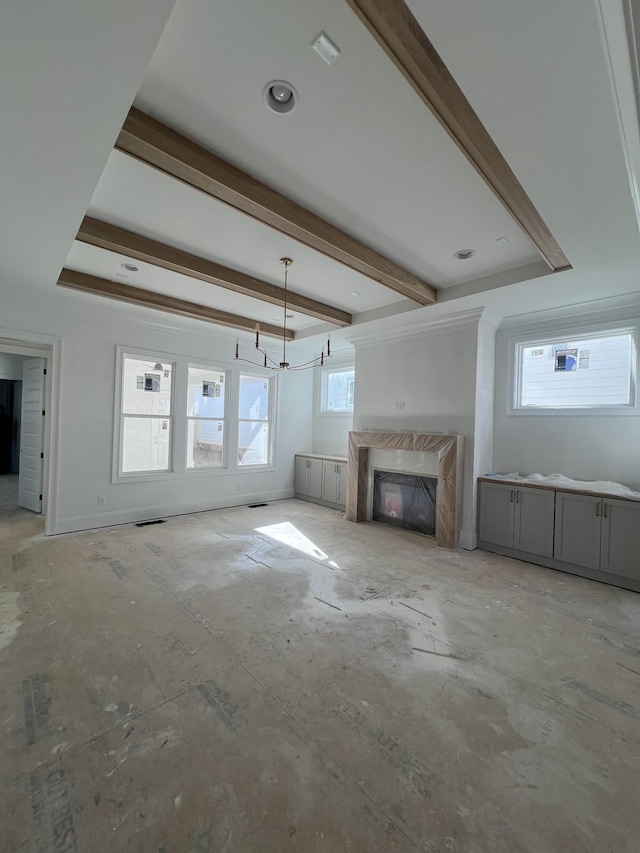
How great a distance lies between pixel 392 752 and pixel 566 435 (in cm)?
395

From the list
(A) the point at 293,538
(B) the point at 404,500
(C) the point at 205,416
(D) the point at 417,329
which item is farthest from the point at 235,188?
(B) the point at 404,500

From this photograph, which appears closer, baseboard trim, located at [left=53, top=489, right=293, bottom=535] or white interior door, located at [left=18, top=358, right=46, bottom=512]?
baseboard trim, located at [left=53, top=489, right=293, bottom=535]

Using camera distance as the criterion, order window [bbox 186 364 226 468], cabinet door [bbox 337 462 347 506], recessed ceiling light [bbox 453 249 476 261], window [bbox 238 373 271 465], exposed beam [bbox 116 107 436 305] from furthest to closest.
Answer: window [bbox 238 373 271 465]
cabinet door [bbox 337 462 347 506]
window [bbox 186 364 226 468]
recessed ceiling light [bbox 453 249 476 261]
exposed beam [bbox 116 107 436 305]

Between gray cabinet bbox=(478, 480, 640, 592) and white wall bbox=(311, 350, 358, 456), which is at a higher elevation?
white wall bbox=(311, 350, 358, 456)

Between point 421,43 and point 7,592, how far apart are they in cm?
442

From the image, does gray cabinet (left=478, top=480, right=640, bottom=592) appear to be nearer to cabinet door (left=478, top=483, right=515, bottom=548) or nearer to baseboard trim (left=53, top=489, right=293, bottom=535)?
cabinet door (left=478, top=483, right=515, bottom=548)

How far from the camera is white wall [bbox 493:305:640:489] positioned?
390cm

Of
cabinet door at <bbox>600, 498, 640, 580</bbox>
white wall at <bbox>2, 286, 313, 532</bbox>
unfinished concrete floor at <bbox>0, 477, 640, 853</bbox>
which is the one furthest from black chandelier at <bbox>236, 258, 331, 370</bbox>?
cabinet door at <bbox>600, 498, 640, 580</bbox>

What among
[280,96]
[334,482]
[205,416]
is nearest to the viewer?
[280,96]

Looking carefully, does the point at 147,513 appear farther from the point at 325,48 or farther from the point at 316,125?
the point at 325,48

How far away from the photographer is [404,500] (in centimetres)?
523

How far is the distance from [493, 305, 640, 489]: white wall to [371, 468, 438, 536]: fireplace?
997 millimetres

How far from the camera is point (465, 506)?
177 inches

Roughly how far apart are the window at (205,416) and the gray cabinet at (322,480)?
1.62 m
